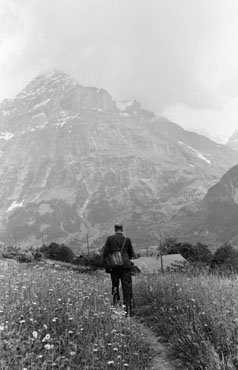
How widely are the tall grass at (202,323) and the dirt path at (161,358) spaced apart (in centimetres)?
15

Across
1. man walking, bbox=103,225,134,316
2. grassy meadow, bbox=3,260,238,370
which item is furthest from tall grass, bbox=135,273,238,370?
man walking, bbox=103,225,134,316

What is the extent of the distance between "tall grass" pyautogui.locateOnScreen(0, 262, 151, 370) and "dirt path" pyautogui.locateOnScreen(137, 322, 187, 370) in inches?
6.9

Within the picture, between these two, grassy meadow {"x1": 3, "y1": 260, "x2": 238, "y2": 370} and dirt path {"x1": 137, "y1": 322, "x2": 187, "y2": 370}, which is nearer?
grassy meadow {"x1": 3, "y1": 260, "x2": 238, "y2": 370}

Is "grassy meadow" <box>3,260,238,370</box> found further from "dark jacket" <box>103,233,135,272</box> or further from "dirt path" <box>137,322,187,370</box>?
"dark jacket" <box>103,233,135,272</box>

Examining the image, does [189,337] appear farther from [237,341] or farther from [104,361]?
[104,361]

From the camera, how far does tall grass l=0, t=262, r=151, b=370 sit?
5.11 meters

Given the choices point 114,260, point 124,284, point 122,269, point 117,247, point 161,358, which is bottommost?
point 161,358

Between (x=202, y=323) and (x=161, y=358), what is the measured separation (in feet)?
3.25

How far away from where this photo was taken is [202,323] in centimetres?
696

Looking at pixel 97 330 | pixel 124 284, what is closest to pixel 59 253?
pixel 124 284

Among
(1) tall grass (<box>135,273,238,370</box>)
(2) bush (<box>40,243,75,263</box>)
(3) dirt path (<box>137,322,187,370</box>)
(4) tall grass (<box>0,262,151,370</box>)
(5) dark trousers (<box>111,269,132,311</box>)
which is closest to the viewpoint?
(4) tall grass (<box>0,262,151,370</box>)

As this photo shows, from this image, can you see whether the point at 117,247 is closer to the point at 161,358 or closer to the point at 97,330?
the point at 97,330

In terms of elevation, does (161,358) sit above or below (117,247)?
below

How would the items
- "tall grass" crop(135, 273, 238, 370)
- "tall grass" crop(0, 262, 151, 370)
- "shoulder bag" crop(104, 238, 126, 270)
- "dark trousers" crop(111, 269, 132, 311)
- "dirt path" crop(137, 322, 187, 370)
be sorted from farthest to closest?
"dark trousers" crop(111, 269, 132, 311) → "shoulder bag" crop(104, 238, 126, 270) → "dirt path" crop(137, 322, 187, 370) → "tall grass" crop(135, 273, 238, 370) → "tall grass" crop(0, 262, 151, 370)
